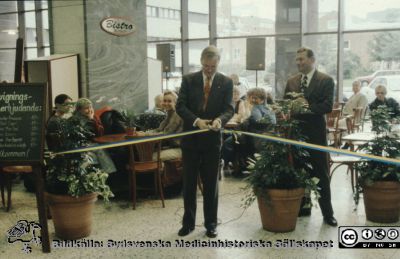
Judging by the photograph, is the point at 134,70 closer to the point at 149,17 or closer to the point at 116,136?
the point at 116,136

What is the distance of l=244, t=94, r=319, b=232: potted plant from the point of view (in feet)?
13.7

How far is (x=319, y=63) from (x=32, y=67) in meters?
6.39

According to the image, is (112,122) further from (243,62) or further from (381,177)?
(243,62)

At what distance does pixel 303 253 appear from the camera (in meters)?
3.79

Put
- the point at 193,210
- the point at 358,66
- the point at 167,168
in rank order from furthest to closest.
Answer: the point at 358,66, the point at 167,168, the point at 193,210

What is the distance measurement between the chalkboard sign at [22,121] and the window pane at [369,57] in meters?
7.91

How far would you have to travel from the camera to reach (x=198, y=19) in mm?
12156

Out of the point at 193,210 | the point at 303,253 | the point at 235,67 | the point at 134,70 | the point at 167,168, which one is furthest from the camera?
the point at 235,67

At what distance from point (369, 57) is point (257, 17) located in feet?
9.04

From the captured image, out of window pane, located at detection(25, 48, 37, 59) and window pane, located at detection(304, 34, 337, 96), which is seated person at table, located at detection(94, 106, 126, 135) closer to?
window pane, located at detection(304, 34, 337, 96)

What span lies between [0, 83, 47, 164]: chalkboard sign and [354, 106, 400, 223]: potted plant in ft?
9.55

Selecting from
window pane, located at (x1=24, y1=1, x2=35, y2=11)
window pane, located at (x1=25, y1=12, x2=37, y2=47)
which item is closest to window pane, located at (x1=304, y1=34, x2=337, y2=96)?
window pane, located at (x1=25, y1=12, x2=37, y2=47)

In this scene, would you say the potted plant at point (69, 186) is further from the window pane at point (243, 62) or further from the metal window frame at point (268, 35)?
the metal window frame at point (268, 35)

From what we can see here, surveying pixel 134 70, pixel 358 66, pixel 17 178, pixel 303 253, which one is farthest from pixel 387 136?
pixel 358 66
